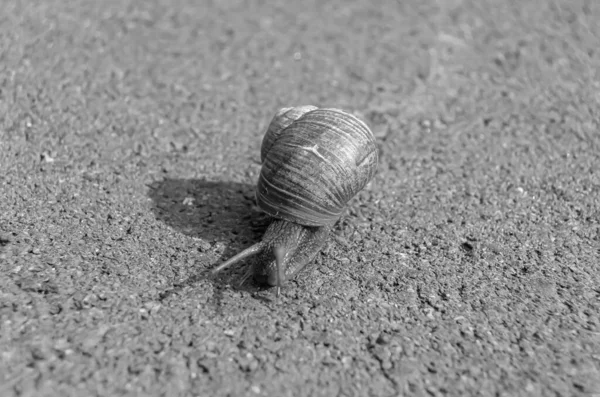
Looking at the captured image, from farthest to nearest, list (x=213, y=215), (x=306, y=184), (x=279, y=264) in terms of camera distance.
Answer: (x=213, y=215)
(x=306, y=184)
(x=279, y=264)

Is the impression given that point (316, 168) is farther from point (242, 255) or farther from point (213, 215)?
point (213, 215)

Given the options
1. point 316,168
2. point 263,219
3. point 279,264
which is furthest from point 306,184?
point 263,219

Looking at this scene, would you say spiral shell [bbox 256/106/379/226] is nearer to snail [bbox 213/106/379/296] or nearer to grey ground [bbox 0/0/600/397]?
snail [bbox 213/106/379/296]

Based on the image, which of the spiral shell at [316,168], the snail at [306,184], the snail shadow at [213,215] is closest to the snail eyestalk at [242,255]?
the snail at [306,184]

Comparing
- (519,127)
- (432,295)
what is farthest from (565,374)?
(519,127)

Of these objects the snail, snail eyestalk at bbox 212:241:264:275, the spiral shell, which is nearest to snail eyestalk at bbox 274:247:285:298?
the snail

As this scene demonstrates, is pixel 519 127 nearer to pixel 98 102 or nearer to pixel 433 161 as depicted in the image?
pixel 433 161

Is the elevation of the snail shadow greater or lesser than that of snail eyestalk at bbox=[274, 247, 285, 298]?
lesser

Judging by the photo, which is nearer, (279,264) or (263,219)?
(279,264)
